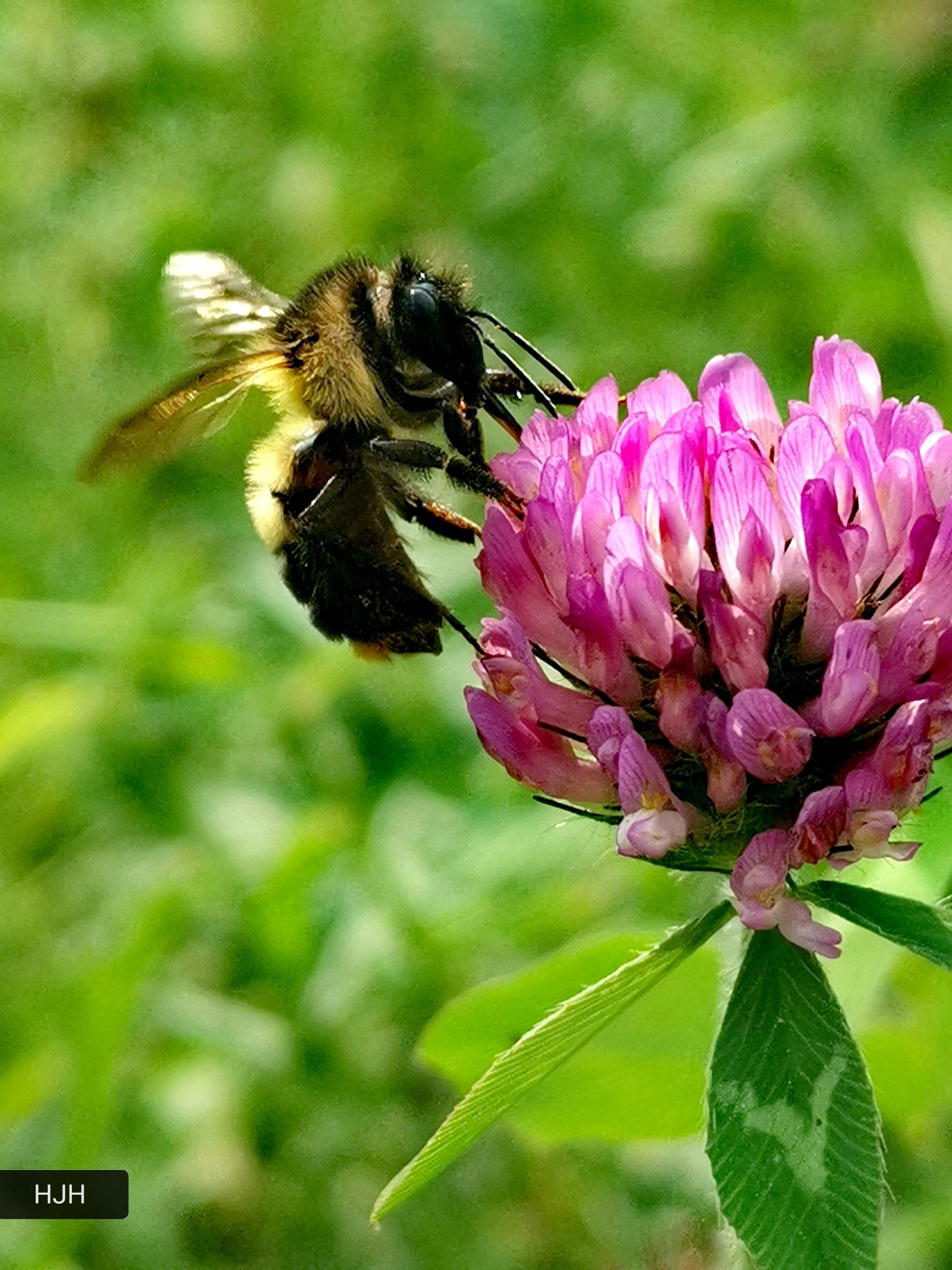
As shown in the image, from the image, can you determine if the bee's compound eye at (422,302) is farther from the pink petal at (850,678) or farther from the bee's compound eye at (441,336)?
the pink petal at (850,678)

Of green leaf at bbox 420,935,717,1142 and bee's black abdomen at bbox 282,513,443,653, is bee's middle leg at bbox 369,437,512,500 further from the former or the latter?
green leaf at bbox 420,935,717,1142

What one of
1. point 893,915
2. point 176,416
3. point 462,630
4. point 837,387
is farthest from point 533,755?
point 176,416

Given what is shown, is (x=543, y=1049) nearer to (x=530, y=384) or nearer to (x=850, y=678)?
(x=850, y=678)

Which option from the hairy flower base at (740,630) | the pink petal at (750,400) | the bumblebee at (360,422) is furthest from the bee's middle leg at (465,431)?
the pink petal at (750,400)

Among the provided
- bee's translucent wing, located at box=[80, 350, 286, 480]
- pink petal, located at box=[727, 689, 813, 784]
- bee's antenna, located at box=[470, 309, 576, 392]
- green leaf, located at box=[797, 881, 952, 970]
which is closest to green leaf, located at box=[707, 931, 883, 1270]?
green leaf, located at box=[797, 881, 952, 970]

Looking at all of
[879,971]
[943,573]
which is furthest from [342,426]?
[879,971]

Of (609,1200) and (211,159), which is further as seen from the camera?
(211,159)

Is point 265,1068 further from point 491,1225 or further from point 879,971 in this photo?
point 879,971
